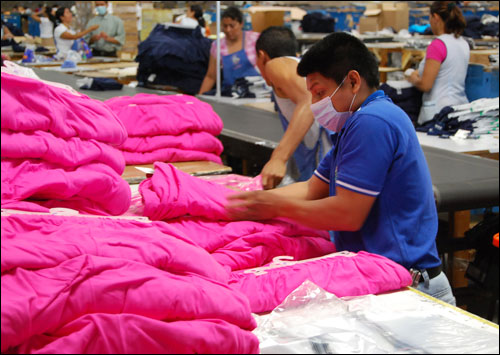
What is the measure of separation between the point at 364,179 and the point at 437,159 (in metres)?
1.87

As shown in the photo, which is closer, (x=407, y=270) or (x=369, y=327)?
(x=369, y=327)

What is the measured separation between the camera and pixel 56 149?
183 cm

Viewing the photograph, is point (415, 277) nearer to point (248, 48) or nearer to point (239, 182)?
point (239, 182)

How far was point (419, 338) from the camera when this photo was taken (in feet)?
4.19

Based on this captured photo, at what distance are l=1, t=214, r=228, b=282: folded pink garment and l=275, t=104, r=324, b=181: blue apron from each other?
6.65 feet

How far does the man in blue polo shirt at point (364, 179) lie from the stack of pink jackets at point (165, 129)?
4.18 feet

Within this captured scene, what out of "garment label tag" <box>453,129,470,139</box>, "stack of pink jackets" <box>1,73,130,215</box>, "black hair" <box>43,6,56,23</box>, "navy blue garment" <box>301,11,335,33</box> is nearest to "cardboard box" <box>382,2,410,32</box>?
"navy blue garment" <box>301,11,335,33</box>

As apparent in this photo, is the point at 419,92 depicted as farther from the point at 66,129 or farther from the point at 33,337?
the point at 33,337

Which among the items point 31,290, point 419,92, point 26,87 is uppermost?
point 26,87

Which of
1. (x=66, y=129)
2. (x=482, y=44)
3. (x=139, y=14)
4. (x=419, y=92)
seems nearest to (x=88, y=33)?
(x=139, y=14)

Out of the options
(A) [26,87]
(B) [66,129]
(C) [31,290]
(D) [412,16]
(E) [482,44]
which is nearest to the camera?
(C) [31,290]

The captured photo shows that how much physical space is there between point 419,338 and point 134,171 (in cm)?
200

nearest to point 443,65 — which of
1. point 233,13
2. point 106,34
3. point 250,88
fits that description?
point 250,88

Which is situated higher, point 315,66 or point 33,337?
point 315,66
